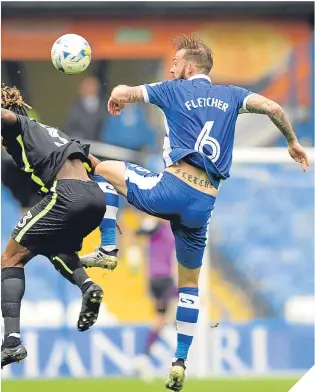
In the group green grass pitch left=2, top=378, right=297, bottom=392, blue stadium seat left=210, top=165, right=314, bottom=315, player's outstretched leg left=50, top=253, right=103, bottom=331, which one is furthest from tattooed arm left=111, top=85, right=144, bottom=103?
blue stadium seat left=210, top=165, right=314, bottom=315

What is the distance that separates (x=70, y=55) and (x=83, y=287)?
1.71m

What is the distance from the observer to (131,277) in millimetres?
16922

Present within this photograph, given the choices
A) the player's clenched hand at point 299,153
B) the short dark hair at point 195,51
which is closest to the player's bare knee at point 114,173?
the short dark hair at point 195,51

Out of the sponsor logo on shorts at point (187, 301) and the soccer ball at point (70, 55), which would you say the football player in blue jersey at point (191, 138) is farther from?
the sponsor logo on shorts at point (187, 301)

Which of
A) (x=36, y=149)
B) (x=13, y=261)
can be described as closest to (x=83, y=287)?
(x=13, y=261)

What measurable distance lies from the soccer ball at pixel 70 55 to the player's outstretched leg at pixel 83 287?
141cm

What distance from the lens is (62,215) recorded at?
9.29 metres

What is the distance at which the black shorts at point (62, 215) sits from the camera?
365 inches

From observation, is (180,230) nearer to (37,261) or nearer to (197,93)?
(197,93)

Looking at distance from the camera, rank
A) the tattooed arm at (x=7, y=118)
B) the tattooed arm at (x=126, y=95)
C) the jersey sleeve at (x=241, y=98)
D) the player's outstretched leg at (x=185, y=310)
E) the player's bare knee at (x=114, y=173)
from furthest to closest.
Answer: the player's outstretched leg at (x=185, y=310) → the player's bare knee at (x=114, y=173) → the jersey sleeve at (x=241, y=98) → the tattooed arm at (x=7, y=118) → the tattooed arm at (x=126, y=95)

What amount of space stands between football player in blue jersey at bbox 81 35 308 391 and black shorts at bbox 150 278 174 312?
6.95 m

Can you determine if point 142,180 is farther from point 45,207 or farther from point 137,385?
point 137,385

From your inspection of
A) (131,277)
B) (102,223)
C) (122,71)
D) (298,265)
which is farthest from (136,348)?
(102,223)

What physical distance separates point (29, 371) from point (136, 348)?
1422 millimetres
